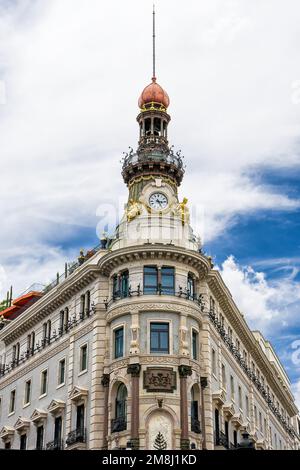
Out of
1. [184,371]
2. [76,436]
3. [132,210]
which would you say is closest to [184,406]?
[184,371]

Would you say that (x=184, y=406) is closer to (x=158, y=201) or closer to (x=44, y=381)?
(x=44, y=381)

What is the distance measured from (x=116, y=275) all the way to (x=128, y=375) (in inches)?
318

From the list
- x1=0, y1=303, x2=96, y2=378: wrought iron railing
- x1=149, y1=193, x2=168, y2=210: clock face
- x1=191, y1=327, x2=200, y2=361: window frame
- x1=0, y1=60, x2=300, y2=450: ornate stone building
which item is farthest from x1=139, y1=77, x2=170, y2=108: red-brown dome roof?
x1=191, y1=327, x2=200, y2=361: window frame

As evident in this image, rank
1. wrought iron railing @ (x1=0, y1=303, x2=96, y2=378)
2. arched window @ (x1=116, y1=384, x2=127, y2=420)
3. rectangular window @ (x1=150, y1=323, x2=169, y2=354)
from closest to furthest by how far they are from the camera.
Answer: arched window @ (x1=116, y1=384, x2=127, y2=420)
rectangular window @ (x1=150, y1=323, x2=169, y2=354)
wrought iron railing @ (x1=0, y1=303, x2=96, y2=378)

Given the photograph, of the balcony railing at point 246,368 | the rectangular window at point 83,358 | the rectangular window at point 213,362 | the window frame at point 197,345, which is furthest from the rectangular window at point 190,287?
the rectangular window at point 83,358

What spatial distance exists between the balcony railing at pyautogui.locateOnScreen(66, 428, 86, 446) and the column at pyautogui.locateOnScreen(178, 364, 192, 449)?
736cm

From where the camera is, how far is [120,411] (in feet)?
168

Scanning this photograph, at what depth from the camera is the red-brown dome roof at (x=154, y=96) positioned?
6662cm

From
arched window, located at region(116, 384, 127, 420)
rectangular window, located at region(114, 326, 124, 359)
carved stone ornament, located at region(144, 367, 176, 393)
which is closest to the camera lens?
carved stone ornament, located at region(144, 367, 176, 393)

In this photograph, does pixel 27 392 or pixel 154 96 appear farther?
pixel 154 96

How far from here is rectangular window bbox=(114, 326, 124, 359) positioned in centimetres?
5303

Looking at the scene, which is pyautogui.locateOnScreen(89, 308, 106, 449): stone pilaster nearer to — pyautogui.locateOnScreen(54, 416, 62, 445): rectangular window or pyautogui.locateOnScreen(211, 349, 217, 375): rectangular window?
pyautogui.locateOnScreen(54, 416, 62, 445): rectangular window

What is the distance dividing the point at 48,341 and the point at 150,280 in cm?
1334
